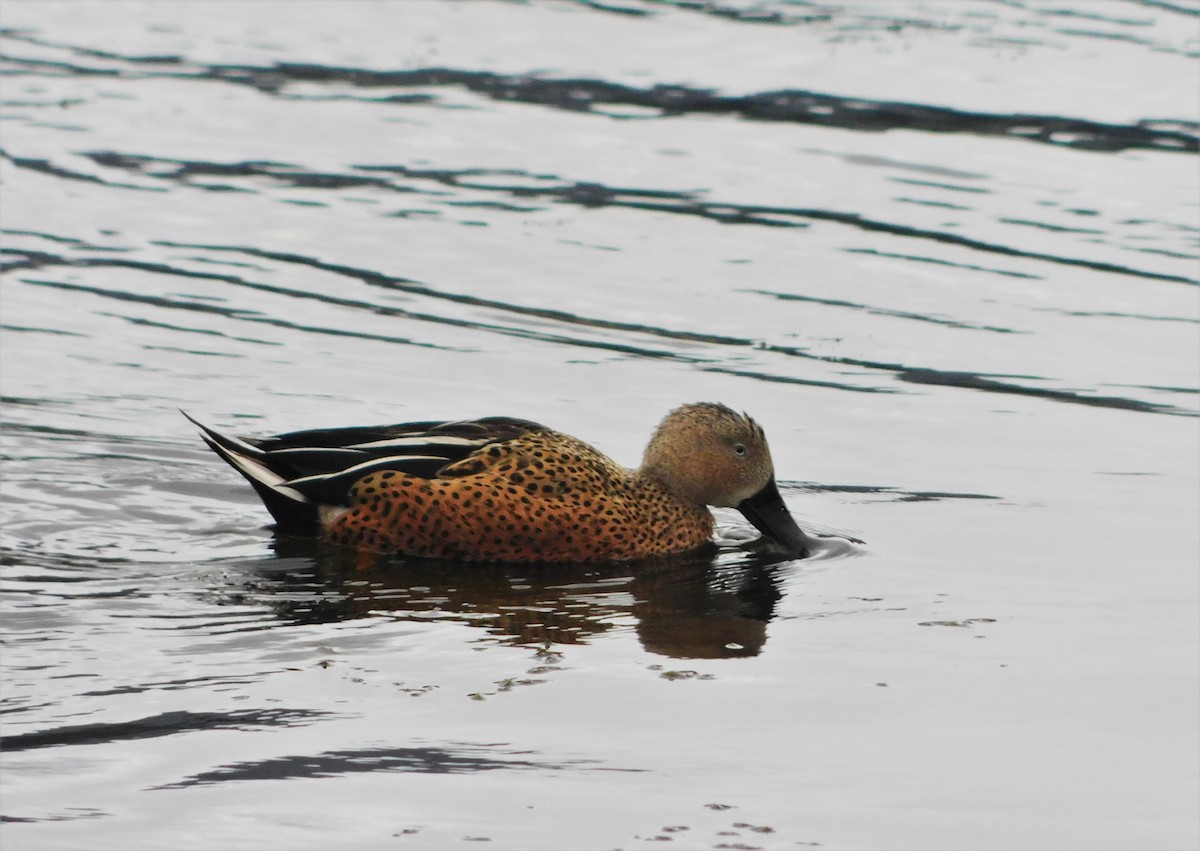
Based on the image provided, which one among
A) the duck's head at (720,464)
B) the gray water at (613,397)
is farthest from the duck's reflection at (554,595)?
the duck's head at (720,464)

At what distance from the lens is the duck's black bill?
767 centimetres

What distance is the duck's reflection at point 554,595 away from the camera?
6.50 meters

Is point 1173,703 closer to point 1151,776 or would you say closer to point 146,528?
point 1151,776

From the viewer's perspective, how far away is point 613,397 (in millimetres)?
9641

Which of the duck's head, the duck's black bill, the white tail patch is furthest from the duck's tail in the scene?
the duck's black bill

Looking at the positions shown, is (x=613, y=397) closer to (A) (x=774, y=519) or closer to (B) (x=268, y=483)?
(A) (x=774, y=519)

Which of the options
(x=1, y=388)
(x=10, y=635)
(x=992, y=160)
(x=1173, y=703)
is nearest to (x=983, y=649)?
(x=1173, y=703)

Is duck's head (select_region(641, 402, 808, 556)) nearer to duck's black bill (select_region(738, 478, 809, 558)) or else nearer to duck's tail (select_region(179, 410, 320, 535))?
duck's black bill (select_region(738, 478, 809, 558))

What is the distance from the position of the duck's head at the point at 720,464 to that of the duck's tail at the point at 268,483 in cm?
139

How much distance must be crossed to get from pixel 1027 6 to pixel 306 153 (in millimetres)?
9320

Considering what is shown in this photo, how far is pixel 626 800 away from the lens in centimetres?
495

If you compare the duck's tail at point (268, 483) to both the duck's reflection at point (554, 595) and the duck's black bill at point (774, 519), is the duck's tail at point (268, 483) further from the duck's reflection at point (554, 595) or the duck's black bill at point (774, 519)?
the duck's black bill at point (774, 519)

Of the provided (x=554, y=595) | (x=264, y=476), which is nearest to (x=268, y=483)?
(x=264, y=476)

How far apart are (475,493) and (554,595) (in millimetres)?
615
